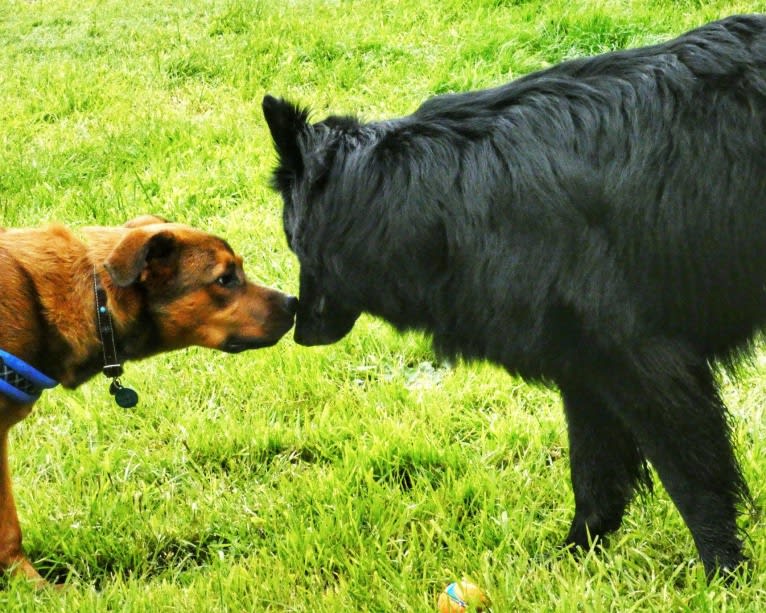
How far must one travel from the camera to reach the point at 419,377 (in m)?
4.38

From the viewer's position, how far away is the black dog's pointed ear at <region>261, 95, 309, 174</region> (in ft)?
9.55

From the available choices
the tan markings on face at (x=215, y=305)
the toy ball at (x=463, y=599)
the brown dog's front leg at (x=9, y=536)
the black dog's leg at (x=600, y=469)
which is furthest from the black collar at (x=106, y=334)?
the black dog's leg at (x=600, y=469)

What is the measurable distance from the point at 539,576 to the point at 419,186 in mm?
1268

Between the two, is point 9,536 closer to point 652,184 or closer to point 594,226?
point 594,226

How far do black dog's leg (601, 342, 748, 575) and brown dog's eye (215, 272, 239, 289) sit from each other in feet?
5.03

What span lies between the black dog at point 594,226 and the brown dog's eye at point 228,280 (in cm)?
67

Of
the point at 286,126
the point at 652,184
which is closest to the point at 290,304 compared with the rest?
the point at 286,126

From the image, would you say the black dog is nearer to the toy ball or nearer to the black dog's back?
the black dog's back

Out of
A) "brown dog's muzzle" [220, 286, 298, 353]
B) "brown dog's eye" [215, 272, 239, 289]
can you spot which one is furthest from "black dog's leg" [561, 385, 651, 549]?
"brown dog's eye" [215, 272, 239, 289]

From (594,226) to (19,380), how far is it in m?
1.91

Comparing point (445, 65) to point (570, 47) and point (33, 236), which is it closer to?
point (570, 47)

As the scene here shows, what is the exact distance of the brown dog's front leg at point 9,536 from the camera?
337 cm

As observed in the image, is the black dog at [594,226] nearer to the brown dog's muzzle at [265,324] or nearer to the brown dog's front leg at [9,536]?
the brown dog's muzzle at [265,324]

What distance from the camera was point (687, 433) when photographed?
2.71 metres
